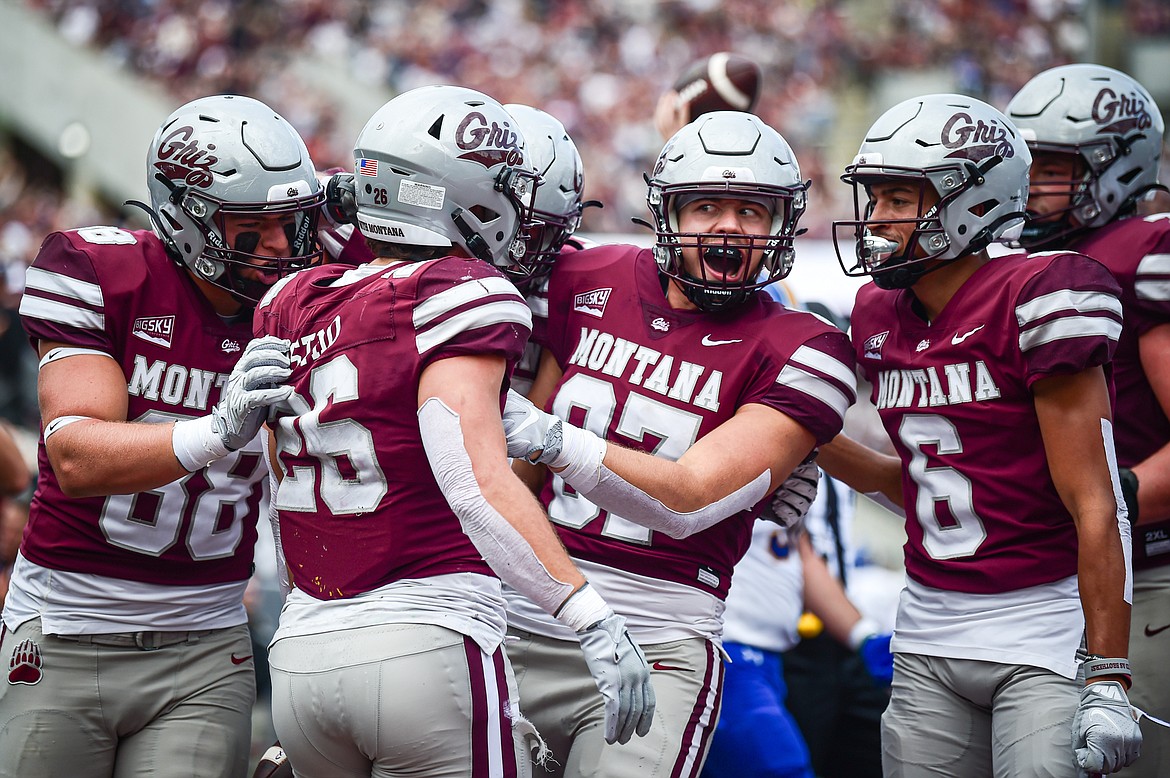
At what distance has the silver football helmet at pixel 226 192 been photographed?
10.7 ft

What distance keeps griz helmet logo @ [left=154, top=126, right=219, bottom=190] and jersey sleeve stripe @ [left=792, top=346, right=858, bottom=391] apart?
1586 mm

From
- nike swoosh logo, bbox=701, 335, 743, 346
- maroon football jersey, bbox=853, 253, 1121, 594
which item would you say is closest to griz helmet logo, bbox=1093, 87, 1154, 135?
maroon football jersey, bbox=853, 253, 1121, 594

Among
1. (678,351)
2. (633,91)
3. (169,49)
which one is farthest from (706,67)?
(169,49)

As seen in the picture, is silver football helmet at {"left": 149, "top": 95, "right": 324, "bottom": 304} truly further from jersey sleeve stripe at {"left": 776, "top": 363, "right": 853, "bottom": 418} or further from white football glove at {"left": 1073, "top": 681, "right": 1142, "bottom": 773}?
white football glove at {"left": 1073, "top": 681, "right": 1142, "bottom": 773}

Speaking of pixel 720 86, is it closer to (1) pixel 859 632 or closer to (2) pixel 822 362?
(2) pixel 822 362

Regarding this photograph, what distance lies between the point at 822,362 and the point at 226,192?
160cm

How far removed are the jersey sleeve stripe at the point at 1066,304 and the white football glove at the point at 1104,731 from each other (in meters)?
A: 0.87

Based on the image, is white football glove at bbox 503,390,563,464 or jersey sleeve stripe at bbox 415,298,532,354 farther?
white football glove at bbox 503,390,563,464

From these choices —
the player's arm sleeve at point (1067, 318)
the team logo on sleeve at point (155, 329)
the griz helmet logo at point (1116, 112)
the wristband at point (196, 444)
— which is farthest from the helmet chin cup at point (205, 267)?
the griz helmet logo at point (1116, 112)

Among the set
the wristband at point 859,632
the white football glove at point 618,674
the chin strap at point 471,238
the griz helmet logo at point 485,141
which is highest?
the griz helmet logo at point 485,141

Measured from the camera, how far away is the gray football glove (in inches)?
103

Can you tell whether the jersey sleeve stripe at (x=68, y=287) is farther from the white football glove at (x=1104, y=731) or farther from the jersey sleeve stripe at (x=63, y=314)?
the white football glove at (x=1104, y=731)

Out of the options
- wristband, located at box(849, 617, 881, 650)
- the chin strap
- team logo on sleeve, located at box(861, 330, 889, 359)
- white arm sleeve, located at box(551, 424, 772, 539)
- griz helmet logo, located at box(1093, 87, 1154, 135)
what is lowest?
wristband, located at box(849, 617, 881, 650)

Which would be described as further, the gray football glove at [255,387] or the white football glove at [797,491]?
the white football glove at [797,491]
